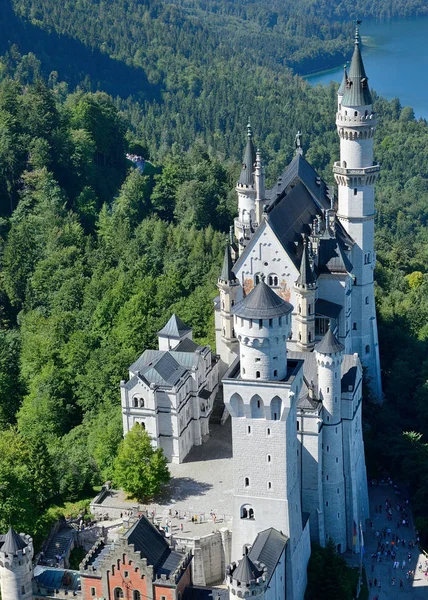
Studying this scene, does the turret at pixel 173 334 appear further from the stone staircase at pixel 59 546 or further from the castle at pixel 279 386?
the stone staircase at pixel 59 546

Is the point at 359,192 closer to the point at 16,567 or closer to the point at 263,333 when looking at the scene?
the point at 263,333

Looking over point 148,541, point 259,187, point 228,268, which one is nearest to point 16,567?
point 148,541

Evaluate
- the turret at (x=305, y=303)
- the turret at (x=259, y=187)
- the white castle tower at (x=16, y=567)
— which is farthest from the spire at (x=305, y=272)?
the white castle tower at (x=16, y=567)

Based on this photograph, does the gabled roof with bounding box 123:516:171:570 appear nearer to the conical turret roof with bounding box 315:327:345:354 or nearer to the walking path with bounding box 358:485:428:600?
the conical turret roof with bounding box 315:327:345:354

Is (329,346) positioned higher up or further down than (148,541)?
higher up

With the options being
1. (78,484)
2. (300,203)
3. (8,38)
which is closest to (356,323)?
(300,203)

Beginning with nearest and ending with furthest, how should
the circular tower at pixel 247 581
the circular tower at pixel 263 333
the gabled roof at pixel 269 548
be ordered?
1. the circular tower at pixel 247 581
2. the gabled roof at pixel 269 548
3. the circular tower at pixel 263 333

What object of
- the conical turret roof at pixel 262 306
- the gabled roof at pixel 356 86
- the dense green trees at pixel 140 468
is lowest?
the dense green trees at pixel 140 468
